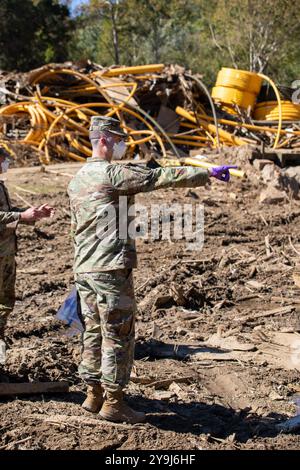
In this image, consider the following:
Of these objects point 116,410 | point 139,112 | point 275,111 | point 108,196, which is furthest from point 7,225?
point 275,111

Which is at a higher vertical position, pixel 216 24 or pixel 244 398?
pixel 216 24

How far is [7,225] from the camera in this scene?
4.97 meters

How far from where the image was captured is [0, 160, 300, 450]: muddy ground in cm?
445

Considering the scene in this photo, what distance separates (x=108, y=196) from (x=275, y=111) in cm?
1178

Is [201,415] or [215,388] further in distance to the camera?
[215,388]

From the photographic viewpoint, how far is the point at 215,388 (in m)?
5.49

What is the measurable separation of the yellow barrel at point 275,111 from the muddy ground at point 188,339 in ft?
15.6

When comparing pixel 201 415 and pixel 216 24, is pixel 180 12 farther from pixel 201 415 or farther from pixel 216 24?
pixel 201 415

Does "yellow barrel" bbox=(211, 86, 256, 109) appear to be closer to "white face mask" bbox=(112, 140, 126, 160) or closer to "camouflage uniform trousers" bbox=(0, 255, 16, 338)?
"camouflage uniform trousers" bbox=(0, 255, 16, 338)

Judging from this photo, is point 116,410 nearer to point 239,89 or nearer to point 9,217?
point 9,217

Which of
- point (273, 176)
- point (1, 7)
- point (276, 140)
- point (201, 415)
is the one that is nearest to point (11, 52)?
point (1, 7)

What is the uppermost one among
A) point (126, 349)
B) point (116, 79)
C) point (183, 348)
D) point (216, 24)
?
point (216, 24)

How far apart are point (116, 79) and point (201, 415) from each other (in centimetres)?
1208

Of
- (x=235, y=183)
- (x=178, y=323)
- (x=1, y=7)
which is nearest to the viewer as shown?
(x=178, y=323)
